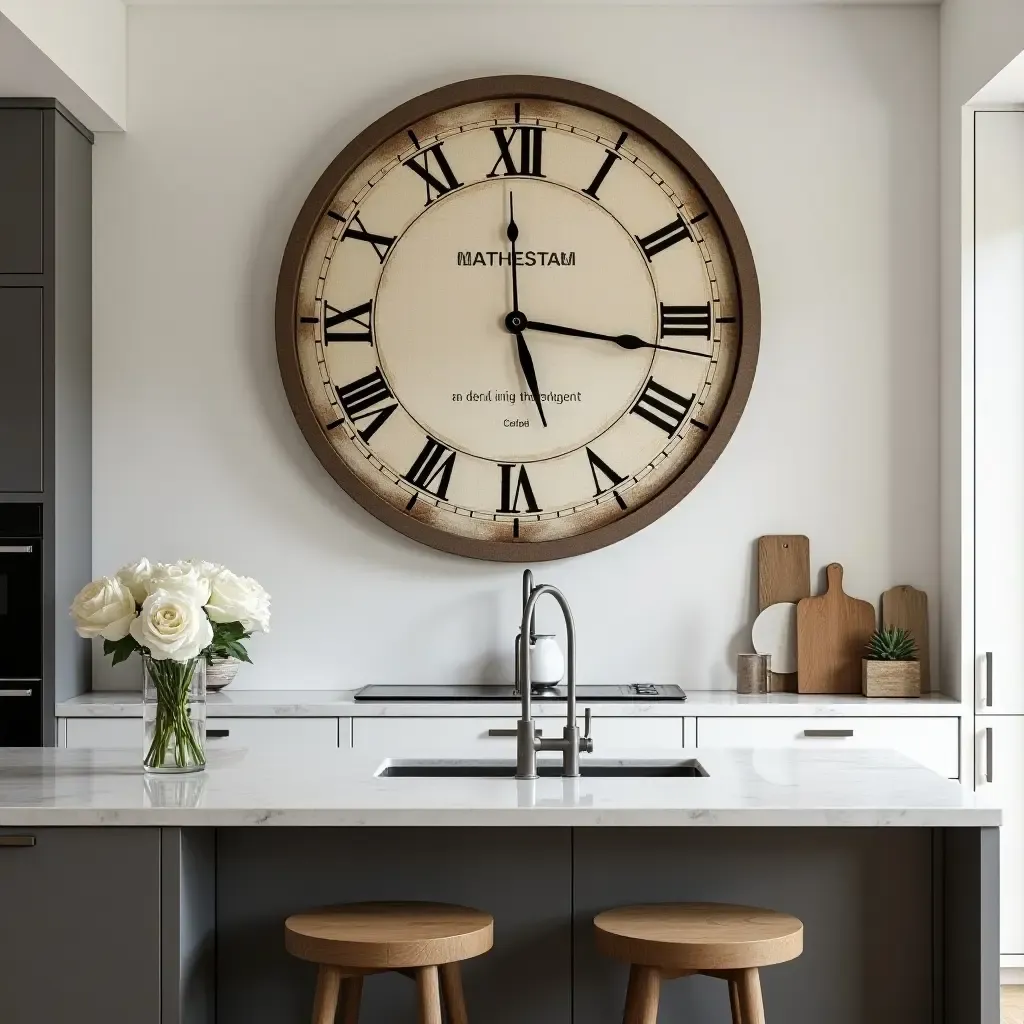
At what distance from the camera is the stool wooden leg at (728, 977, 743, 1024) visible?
2074 millimetres

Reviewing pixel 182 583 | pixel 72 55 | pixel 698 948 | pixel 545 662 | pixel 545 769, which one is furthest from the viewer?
pixel 545 662

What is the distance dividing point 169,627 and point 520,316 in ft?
6.14

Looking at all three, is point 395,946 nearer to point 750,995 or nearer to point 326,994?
point 326,994

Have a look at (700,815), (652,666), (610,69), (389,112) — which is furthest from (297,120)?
(700,815)

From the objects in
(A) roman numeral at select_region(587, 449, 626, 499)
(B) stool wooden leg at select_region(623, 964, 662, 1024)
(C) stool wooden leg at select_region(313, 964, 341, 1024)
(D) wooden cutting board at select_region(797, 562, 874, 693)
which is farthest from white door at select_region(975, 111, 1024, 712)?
(C) stool wooden leg at select_region(313, 964, 341, 1024)

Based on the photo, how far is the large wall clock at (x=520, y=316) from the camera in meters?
3.87

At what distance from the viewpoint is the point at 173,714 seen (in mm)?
2395

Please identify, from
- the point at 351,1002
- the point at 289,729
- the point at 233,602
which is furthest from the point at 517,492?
the point at 351,1002

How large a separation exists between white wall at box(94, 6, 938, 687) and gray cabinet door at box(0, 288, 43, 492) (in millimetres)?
320

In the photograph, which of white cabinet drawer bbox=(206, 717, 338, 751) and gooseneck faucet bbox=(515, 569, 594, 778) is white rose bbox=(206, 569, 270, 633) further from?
white cabinet drawer bbox=(206, 717, 338, 751)

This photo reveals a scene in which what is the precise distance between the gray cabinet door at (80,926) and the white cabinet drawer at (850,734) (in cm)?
183

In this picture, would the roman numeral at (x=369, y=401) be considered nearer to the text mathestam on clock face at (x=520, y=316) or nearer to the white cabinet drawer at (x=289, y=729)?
the text mathestam on clock face at (x=520, y=316)

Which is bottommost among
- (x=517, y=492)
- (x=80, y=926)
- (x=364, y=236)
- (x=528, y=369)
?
(x=80, y=926)

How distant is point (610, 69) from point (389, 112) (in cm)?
69
